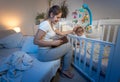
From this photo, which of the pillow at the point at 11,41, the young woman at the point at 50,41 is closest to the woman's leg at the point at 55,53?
the young woman at the point at 50,41

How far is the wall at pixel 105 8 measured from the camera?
2.04m

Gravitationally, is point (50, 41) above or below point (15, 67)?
above

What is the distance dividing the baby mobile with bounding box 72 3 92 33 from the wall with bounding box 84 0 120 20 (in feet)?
1.97

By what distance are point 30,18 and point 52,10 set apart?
1.89 metres

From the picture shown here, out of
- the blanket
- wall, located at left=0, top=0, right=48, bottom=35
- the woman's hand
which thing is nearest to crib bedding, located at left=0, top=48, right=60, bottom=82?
the blanket

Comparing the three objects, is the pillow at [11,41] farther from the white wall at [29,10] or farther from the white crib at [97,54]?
the white crib at [97,54]

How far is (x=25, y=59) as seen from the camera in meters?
1.30

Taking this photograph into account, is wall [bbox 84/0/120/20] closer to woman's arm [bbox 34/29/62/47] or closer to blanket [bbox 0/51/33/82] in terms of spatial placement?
woman's arm [bbox 34/29/62/47]

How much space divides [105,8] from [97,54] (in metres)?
1.25

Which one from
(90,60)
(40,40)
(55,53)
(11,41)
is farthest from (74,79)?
(11,41)

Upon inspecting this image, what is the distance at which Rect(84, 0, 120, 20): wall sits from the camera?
2.04 metres

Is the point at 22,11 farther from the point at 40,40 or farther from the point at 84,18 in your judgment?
the point at 40,40

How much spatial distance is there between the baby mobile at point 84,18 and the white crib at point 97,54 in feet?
0.85

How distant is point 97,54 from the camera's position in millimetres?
1459
